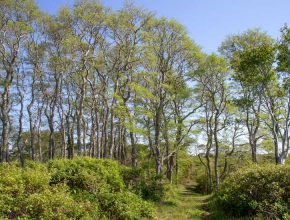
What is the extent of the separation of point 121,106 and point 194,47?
8.13 meters

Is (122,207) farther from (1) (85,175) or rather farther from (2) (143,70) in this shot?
(2) (143,70)

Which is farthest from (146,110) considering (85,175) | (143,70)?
(85,175)

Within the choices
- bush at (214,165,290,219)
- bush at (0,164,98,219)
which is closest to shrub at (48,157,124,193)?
bush at (0,164,98,219)

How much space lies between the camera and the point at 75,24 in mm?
29234

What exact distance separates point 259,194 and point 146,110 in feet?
49.7

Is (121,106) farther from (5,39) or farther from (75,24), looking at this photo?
(5,39)

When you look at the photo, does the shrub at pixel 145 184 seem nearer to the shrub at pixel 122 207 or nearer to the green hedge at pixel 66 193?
the green hedge at pixel 66 193

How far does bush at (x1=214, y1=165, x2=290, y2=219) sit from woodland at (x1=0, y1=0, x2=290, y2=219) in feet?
0.15

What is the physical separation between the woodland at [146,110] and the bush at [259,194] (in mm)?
47

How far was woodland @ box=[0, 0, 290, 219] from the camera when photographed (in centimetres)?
1338

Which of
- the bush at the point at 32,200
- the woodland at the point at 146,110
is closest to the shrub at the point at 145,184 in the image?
the woodland at the point at 146,110

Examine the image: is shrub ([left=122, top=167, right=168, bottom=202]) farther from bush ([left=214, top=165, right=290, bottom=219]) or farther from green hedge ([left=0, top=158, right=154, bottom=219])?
bush ([left=214, top=165, right=290, bottom=219])

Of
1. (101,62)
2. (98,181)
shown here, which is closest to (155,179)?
(98,181)

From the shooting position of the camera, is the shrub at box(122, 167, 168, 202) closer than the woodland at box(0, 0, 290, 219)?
No
